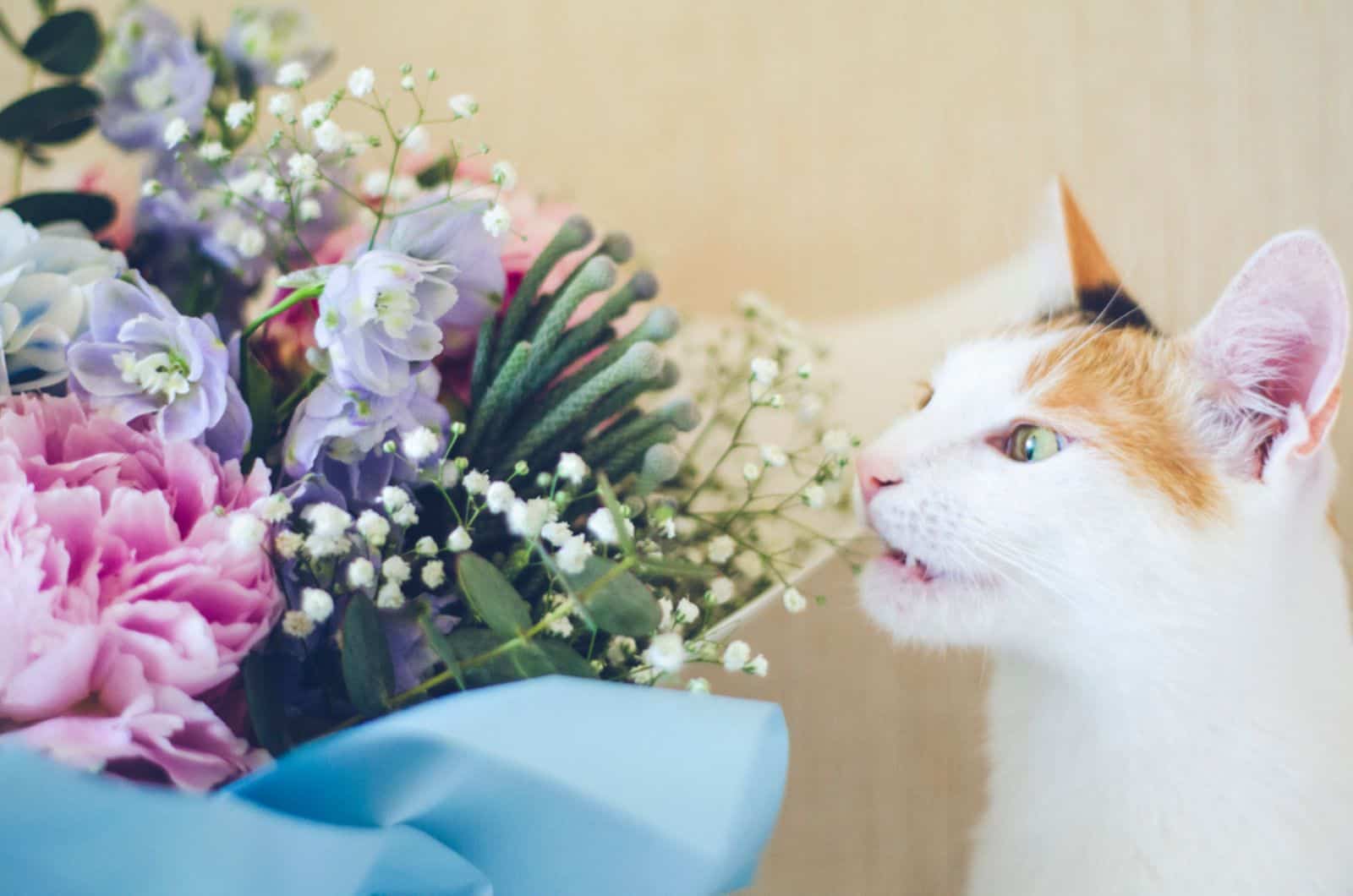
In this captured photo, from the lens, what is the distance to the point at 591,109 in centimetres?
91

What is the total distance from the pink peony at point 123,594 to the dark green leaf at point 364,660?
0.03 meters

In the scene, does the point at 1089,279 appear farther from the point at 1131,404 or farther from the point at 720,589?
the point at 720,589

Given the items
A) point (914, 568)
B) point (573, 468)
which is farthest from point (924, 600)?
point (573, 468)

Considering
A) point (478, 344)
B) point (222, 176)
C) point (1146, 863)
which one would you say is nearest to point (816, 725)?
point (1146, 863)

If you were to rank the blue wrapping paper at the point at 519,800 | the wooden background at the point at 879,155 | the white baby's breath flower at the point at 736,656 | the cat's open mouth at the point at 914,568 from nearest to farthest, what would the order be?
Answer: the blue wrapping paper at the point at 519,800, the white baby's breath flower at the point at 736,656, the cat's open mouth at the point at 914,568, the wooden background at the point at 879,155

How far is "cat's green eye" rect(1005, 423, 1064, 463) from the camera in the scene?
0.54m

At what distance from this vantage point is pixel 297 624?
0.41m

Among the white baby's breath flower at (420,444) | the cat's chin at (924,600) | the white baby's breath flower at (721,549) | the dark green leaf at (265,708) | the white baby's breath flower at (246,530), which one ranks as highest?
the white baby's breath flower at (420,444)

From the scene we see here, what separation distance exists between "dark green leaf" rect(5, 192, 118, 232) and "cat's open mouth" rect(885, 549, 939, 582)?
0.49m

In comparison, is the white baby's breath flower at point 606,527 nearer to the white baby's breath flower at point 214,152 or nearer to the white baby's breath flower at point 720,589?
the white baby's breath flower at point 720,589

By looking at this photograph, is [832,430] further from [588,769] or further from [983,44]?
[983,44]

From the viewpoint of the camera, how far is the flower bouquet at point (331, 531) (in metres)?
0.35

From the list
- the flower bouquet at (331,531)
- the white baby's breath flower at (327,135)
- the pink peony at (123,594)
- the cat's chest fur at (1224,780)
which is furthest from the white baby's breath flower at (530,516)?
the cat's chest fur at (1224,780)

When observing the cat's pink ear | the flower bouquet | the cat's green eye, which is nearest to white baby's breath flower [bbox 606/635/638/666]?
the flower bouquet
